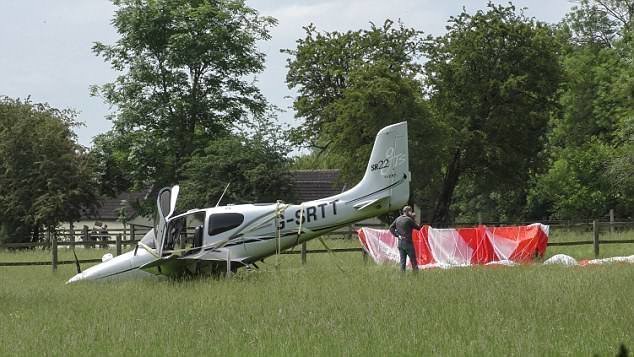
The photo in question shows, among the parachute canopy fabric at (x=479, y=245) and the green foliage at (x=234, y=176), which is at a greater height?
the green foliage at (x=234, y=176)

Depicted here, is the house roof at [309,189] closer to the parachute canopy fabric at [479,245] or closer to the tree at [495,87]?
the tree at [495,87]

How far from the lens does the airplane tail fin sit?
23641mm

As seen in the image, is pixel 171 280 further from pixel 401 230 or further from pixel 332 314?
pixel 332 314

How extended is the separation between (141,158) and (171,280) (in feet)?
104

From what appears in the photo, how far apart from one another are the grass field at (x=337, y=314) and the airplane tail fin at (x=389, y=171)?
230 cm

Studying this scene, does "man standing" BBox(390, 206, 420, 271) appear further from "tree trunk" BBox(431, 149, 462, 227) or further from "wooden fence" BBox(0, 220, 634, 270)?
"tree trunk" BBox(431, 149, 462, 227)

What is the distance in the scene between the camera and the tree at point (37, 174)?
4859 cm

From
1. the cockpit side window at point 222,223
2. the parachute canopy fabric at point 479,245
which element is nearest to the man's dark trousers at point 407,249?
the cockpit side window at point 222,223

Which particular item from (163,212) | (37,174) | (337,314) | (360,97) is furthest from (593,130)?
(337,314)

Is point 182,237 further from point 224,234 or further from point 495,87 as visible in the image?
point 495,87

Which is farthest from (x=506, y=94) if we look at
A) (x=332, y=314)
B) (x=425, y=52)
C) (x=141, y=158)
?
(x=332, y=314)

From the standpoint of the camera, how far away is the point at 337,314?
14.3m

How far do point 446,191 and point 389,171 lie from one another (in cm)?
2889

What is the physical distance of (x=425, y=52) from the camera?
50.8m
